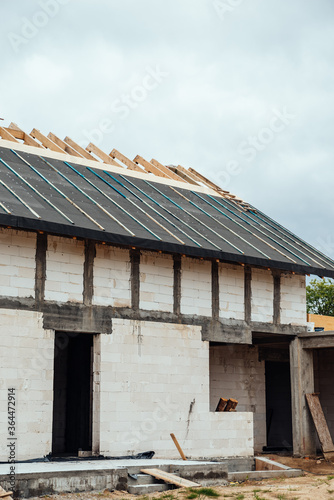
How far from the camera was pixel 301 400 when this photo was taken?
63.5ft

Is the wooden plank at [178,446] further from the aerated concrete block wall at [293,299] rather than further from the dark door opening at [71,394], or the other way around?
the aerated concrete block wall at [293,299]

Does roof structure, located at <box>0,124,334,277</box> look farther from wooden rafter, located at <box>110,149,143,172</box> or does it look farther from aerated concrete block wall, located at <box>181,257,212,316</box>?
aerated concrete block wall, located at <box>181,257,212,316</box>

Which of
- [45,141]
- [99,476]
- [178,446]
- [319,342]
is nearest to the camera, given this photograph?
[99,476]

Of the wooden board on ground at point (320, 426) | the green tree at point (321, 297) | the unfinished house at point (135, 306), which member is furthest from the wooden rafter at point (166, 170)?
the green tree at point (321, 297)

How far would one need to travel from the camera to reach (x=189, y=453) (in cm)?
1650

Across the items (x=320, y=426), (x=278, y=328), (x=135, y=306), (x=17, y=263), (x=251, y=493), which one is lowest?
(x=251, y=493)

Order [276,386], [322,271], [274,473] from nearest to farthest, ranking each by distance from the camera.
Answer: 1. [274,473]
2. [322,271]
3. [276,386]

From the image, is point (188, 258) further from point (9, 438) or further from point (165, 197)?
point (9, 438)

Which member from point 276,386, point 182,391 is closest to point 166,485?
point 182,391

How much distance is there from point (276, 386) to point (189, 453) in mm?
7664

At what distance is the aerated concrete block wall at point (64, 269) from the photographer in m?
15.1

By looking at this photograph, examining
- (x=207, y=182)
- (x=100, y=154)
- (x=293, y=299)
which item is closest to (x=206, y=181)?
(x=207, y=182)

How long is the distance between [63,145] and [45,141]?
0.72 meters

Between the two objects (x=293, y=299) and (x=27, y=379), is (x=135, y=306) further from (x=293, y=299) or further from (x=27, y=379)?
(x=293, y=299)
